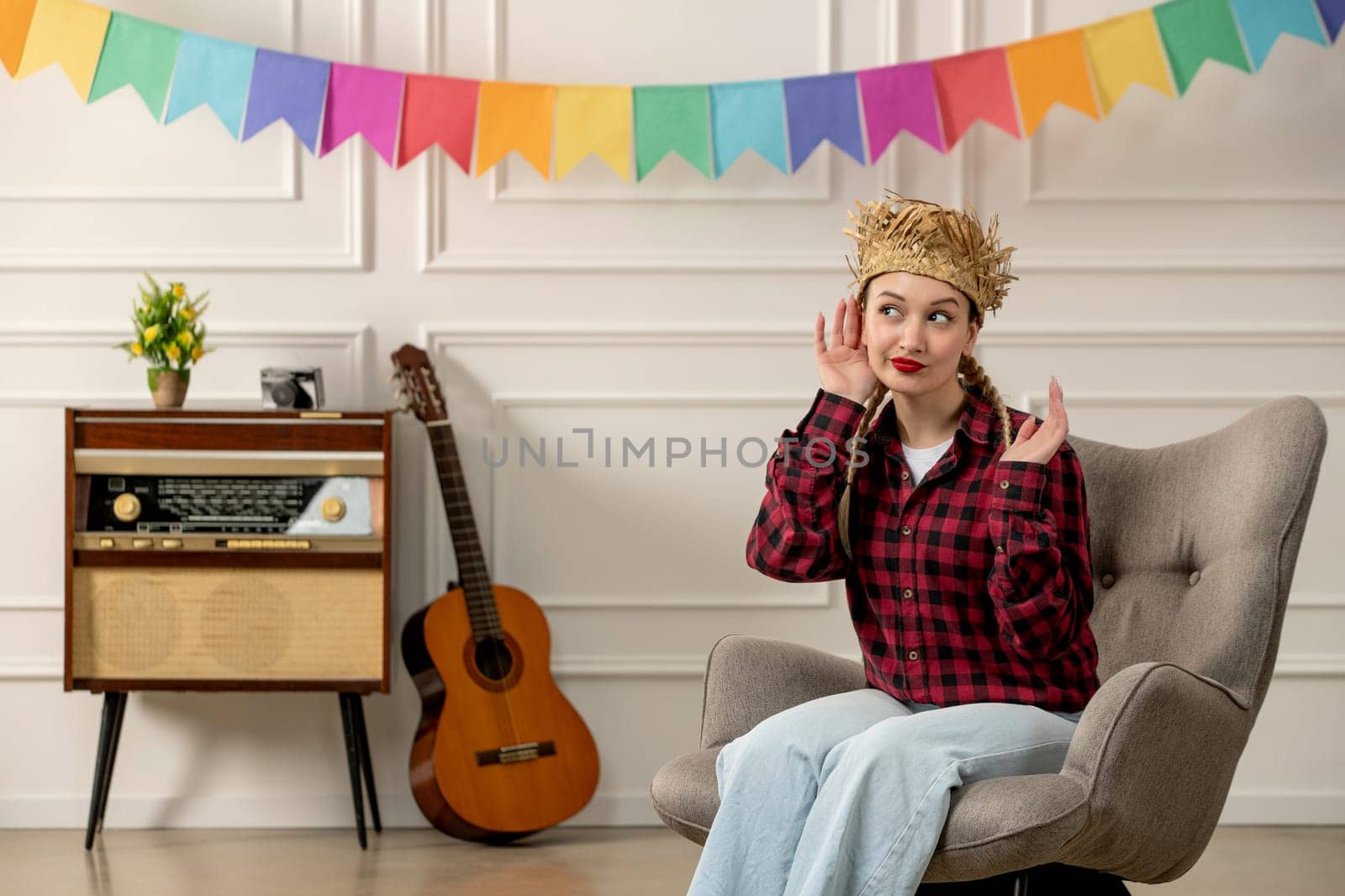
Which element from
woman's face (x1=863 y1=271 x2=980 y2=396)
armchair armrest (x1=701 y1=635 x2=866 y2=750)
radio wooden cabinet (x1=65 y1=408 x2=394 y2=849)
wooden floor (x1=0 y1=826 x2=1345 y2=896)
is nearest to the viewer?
woman's face (x1=863 y1=271 x2=980 y2=396)

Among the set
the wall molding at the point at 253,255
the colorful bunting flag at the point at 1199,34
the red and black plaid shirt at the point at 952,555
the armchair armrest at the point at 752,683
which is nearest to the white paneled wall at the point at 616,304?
the wall molding at the point at 253,255

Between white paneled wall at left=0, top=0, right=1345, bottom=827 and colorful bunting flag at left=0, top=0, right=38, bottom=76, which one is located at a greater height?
colorful bunting flag at left=0, top=0, right=38, bottom=76

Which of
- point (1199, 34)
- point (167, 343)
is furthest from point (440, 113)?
point (1199, 34)

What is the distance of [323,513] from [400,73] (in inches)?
36.8

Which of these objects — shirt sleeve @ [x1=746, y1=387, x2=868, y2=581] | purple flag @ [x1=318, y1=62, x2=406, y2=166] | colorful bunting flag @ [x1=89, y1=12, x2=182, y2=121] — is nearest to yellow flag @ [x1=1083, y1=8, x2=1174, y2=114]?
shirt sleeve @ [x1=746, y1=387, x2=868, y2=581]

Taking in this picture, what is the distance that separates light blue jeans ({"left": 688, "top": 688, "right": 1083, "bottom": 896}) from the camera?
1319 mm

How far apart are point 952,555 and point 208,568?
1.57 meters

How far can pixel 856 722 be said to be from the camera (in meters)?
1.47

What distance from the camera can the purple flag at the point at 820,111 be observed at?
263 centimetres

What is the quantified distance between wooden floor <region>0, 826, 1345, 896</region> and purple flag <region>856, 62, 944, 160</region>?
1.53 metres

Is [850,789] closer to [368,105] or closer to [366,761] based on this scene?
[366,761]

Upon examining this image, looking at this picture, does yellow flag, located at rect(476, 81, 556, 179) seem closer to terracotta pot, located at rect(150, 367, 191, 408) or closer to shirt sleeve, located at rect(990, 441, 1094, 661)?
terracotta pot, located at rect(150, 367, 191, 408)

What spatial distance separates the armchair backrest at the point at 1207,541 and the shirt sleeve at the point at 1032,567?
0.22 m

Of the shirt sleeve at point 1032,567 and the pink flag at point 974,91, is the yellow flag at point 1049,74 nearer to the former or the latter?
the pink flag at point 974,91
